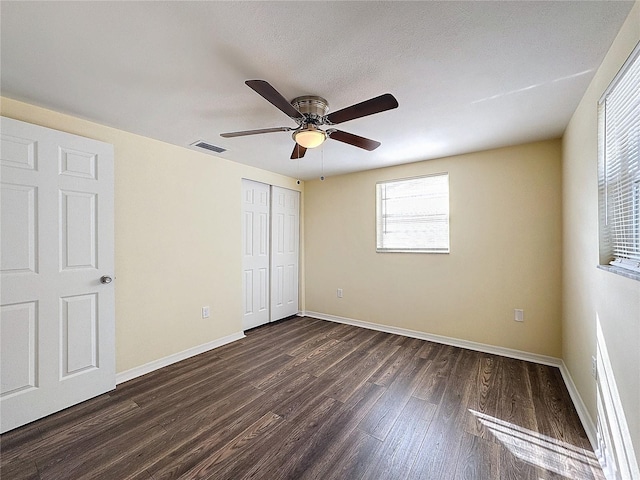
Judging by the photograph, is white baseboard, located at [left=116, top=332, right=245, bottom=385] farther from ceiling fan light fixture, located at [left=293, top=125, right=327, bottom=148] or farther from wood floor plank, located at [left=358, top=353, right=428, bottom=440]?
ceiling fan light fixture, located at [left=293, top=125, right=327, bottom=148]

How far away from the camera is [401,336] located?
3672mm

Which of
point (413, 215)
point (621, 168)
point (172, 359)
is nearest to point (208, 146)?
point (172, 359)

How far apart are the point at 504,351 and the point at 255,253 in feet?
10.9

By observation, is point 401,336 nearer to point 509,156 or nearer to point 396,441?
point 396,441

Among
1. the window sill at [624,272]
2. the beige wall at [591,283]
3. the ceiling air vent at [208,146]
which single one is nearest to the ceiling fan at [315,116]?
the ceiling air vent at [208,146]

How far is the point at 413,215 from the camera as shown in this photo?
3.70 meters

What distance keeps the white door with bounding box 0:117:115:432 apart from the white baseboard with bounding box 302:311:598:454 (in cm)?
293

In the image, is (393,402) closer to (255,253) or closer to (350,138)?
(350,138)

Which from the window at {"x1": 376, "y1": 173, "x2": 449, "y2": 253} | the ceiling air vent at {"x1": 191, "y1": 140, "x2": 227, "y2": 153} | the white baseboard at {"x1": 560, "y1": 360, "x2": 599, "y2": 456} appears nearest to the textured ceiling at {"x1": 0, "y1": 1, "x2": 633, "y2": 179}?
the ceiling air vent at {"x1": 191, "y1": 140, "x2": 227, "y2": 153}

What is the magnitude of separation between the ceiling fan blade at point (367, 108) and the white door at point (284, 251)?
8.52 ft

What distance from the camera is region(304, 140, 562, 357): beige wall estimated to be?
2824mm

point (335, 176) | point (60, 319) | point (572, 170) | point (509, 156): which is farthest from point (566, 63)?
point (60, 319)

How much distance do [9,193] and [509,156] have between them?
4395 mm

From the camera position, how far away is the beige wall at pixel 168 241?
2.54m
